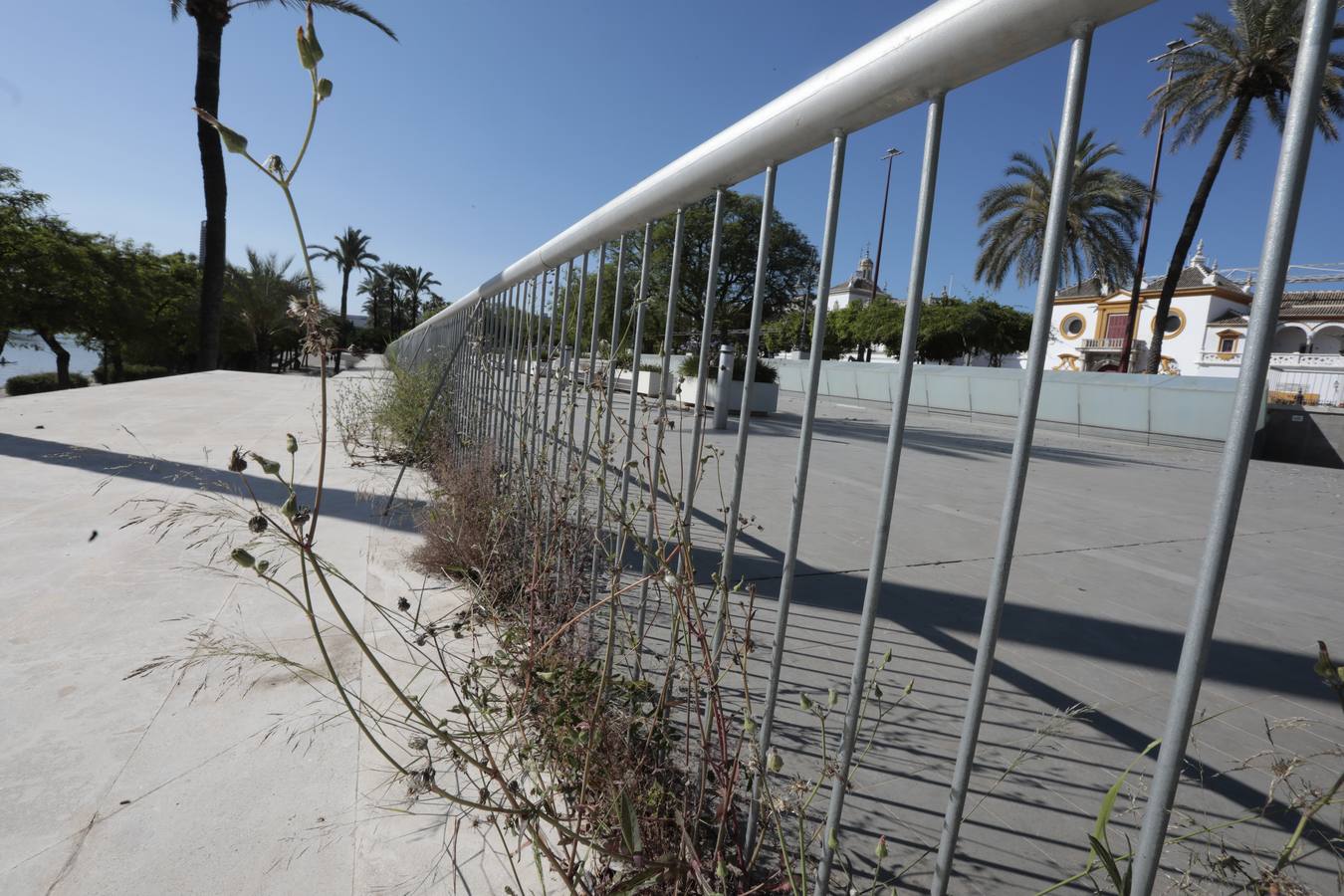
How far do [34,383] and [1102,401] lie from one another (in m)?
32.8

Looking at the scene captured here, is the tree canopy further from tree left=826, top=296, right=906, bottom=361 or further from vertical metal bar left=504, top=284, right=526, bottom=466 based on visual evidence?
vertical metal bar left=504, top=284, right=526, bottom=466

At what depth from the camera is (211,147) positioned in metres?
14.7

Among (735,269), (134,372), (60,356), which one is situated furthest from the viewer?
(134,372)

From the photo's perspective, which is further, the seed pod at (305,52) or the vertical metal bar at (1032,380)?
the seed pod at (305,52)

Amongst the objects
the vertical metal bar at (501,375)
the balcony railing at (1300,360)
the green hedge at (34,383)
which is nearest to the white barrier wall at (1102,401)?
the vertical metal bar at (501,375)

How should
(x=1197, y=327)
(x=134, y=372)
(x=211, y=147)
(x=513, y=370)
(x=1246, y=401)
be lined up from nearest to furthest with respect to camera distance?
(x=1246, y=401), (x=513, y=370), (x=211, y=147), (x=134, y=372), (x=1197, y=327)

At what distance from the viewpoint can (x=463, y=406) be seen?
4.89 m

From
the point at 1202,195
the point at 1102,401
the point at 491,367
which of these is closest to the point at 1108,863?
the point at 491,367

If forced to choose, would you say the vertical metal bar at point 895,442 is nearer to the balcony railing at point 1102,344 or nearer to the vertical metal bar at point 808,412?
the vertical metal bar at point 808,412

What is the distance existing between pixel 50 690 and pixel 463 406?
3184mm

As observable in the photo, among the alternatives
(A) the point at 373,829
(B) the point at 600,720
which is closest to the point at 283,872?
(A) the point at 373,829

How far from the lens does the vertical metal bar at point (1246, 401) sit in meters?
0.53

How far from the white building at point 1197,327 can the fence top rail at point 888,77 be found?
38.1m

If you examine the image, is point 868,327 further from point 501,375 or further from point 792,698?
point 792,698
